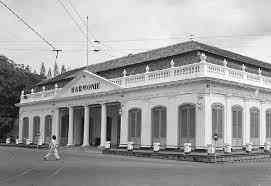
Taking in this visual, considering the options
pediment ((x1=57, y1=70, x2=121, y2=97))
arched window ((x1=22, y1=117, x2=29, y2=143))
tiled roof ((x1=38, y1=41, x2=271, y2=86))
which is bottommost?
arched window ((x1=22, y1=117, x2=29, y2=143))

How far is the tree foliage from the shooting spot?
5416 centimetres

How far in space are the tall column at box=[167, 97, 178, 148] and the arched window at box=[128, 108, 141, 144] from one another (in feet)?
10.7

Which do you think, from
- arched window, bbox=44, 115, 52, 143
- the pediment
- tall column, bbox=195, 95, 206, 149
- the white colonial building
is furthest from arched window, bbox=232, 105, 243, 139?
arched window, bbox=44, 115, 52, 143

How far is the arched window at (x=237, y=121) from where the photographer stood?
2998cm

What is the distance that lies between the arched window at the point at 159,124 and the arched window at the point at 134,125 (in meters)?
1.66

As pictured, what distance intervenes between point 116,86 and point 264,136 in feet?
38.1

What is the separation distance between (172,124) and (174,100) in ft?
5.32

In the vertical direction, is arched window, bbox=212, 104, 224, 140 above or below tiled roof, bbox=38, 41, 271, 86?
below

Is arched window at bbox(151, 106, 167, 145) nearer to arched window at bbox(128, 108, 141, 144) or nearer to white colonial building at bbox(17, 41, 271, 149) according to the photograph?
white colonial building at bbox(17, 41, 271, 149)

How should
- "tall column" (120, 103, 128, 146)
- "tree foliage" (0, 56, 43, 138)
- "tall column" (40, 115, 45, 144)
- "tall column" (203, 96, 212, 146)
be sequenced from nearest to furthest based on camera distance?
1. "tall column" (203, 96, 212, 146)
2. "tall column" (120, 103, 128, 146)
3. "tall column" (40, 115, 45, 144)
4. "tree foliage" (0, 56, 43, 138)

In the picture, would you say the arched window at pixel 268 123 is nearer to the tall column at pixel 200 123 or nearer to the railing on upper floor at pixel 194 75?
the railing on upper floor at pixel 194 75

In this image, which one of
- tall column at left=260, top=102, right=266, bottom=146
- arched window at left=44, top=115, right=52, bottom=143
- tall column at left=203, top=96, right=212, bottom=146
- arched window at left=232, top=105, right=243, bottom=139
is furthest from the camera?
arched window at left=44, top=115, right=52, bottom=143

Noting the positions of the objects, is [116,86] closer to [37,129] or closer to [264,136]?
[264,136]

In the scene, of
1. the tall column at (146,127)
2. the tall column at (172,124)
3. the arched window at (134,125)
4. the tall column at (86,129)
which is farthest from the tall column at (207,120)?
the tall column at (86,129)
